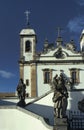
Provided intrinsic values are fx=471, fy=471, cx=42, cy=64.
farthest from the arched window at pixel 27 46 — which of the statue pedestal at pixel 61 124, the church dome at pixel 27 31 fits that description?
the statue pedestal at pixel 61 124

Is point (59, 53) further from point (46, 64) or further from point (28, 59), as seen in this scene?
point (28, 59)

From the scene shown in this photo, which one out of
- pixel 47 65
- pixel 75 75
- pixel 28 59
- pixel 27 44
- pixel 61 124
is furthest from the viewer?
pixel 27 44

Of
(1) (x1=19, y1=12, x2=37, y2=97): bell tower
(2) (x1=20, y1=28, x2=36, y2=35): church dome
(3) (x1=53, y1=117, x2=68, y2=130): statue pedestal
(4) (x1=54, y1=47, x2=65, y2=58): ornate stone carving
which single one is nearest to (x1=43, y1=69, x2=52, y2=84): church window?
(1) (x1=19, y1=12, x2=37, y2=97): bell tower

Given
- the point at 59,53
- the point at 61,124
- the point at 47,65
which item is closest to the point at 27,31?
the point at 59,53

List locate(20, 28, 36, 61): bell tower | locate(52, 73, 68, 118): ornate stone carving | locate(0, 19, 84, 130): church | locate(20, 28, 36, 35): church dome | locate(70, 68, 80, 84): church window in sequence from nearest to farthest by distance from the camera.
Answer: locate(52, 73, 68, 118): ornate stone carving → locate(0, 19, 84, 130): church → locate(70, 68, 80, 84): church window → locate(20, 28, 36, 61): bell tower → locate(20, 28, 36, 35): church dome

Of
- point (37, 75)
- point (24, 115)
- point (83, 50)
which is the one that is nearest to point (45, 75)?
point (37, 75)

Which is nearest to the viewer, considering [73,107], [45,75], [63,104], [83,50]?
[63,104]

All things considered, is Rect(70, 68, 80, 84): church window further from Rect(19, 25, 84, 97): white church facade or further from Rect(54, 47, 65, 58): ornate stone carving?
Rect(54, 47, 65, 58): ornate stone carving

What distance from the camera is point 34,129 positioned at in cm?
2609

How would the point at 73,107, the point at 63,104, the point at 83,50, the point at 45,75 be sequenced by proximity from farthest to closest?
the point at 83,50 < the point at 45,75 < the point at 73,107 < the point at 63,104

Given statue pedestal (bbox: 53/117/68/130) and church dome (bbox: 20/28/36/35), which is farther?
church dome (bbox: 20/28/36/35)

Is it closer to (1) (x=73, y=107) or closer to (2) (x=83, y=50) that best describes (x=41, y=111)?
(1) (x=73, y=107)

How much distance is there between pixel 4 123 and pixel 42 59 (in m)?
25.9

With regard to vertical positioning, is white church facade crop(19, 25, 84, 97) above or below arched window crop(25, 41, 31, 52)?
below
